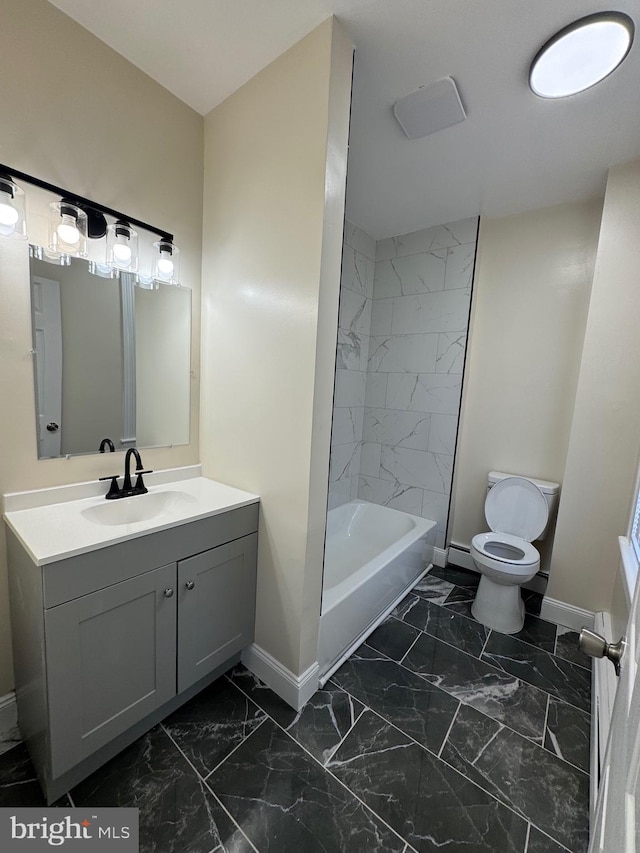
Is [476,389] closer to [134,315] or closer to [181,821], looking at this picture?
[134,315]

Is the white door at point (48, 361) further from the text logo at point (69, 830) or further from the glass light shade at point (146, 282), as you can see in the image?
the text logo at point (69, 830)

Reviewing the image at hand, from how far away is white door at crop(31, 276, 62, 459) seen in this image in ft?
4.44

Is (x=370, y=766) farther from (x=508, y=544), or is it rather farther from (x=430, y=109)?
(x=430, y=109)

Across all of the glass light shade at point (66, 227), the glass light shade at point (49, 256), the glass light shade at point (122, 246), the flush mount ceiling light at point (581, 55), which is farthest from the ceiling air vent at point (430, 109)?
the glass light shade at point (49, 256)

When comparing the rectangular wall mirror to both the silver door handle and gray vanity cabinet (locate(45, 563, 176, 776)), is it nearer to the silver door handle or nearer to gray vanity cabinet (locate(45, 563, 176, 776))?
gray vanity cabinet (locate(45, 563, 176, 776))

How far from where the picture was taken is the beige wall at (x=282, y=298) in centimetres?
132

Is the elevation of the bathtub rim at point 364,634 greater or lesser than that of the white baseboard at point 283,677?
lesser

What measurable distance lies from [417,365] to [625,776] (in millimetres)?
2594

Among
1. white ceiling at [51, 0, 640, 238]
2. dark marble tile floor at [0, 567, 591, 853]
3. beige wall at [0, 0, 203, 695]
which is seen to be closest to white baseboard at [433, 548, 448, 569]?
dark marble tile floor at [0, 567, 591, 853]

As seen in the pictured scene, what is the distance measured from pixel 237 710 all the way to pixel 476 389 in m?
2.47

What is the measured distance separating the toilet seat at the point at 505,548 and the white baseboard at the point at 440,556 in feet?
1.71

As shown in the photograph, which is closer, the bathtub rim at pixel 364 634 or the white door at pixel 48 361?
the white door at pixel 48 361

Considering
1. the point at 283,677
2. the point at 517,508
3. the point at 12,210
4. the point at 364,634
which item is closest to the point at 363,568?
the point at 364,634

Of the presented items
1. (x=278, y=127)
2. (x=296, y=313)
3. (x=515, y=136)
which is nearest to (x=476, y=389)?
(x=515, y=136)
